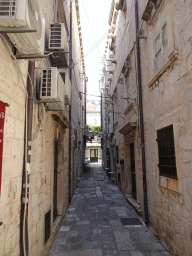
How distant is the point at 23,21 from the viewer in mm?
1601

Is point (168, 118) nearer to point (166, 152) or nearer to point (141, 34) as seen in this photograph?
point (166, 152)

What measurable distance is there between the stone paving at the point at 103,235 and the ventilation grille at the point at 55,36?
435cm

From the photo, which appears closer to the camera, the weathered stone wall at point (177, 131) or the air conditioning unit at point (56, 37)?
the weathered stone wall at point (177, 131)

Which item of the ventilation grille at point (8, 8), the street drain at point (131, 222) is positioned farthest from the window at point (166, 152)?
the ventilation grille at point (8, 8)

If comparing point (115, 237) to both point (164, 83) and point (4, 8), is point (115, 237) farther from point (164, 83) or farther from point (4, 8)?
point (4, 8)

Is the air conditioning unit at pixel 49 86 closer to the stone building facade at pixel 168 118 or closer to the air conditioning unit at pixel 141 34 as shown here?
the stone building facade at pixel 168 118

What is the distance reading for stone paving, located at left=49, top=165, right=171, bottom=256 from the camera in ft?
12.0

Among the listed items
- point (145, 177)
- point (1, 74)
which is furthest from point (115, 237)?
point (1, 74)

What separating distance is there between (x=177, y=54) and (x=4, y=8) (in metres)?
3.01

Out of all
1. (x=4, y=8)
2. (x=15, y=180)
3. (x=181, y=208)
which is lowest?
(x=181, y=208)

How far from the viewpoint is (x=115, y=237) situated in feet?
14.0

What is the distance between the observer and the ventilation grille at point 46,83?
302 centimetres

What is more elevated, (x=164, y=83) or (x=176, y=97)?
(x=164, y=83)

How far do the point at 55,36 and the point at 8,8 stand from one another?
2.36 m
